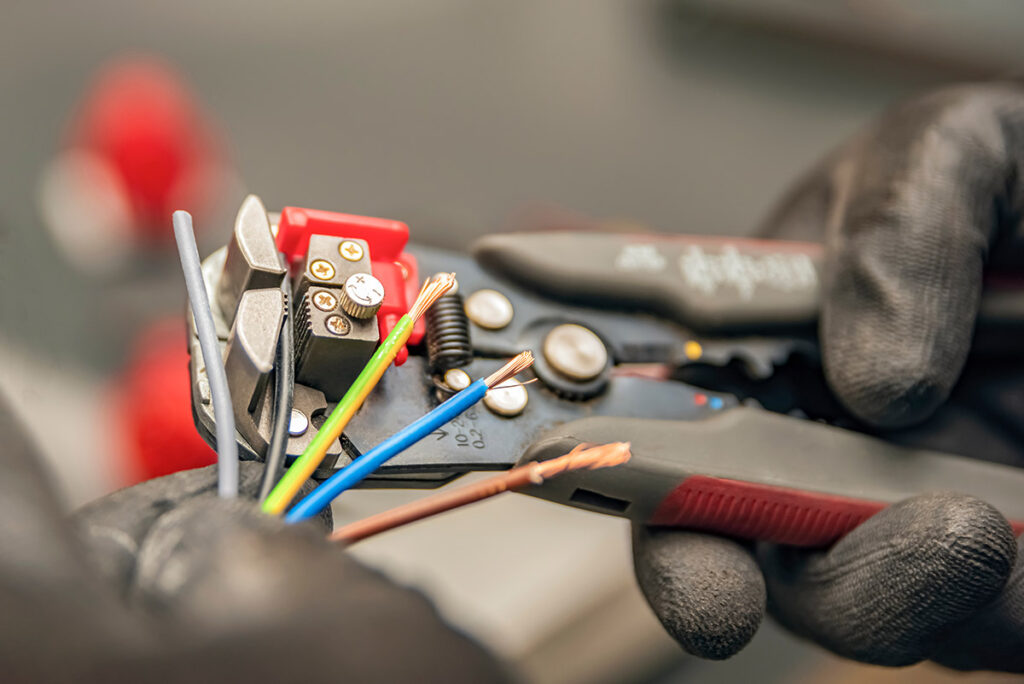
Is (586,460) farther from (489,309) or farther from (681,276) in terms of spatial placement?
(681,276)

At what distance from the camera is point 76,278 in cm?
Result: 163

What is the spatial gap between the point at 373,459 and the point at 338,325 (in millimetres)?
131

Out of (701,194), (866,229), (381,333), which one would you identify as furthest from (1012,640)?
(701,194)

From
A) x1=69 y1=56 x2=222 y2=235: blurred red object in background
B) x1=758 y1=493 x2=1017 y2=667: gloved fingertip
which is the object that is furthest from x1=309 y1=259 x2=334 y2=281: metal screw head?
x1=69 y1=56 x2=222 y2=235: blurred red object in background

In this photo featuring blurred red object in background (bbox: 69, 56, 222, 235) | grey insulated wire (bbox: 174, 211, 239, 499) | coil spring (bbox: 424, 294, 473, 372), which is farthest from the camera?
blurred red object in background (bbox: 69, 56, 222, 235)

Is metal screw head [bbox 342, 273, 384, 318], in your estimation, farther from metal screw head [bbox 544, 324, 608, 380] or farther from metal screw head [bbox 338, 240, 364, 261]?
metal screw head [bbox 544, 324, 608, 380]

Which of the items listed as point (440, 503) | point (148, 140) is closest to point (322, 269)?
point (440, 503)

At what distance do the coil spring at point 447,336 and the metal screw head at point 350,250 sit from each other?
98 millimetres

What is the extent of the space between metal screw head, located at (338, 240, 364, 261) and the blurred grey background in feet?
2.10

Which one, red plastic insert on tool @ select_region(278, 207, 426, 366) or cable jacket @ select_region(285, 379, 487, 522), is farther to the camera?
red plastic insert on tool @ select_region(278, 207, 426, 366)

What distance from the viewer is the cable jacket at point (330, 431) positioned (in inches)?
22.2

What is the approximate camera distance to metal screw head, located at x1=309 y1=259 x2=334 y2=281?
68 centimetres

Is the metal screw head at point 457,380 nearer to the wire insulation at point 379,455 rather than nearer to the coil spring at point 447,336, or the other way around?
the coil spring at point 447,336

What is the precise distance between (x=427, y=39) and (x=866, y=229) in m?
1.36
